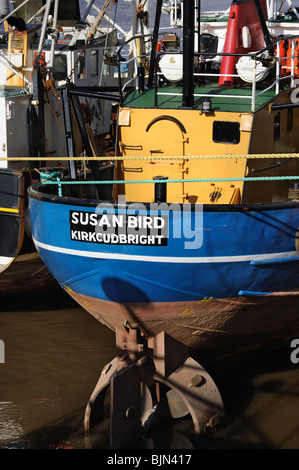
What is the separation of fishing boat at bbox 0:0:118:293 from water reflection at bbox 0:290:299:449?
4.48 feet

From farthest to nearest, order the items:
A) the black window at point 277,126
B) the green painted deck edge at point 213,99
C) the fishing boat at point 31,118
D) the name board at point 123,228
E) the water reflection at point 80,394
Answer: the fishing boat at point 31,118
the black window at point 277,126
the green painted deck edge at point 213,99
the water reflection at point 80,394
the name board at point 123,228

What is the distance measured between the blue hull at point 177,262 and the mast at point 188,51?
2.35 metres

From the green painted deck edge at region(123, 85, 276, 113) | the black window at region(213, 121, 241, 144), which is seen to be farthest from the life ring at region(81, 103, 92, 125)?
the black window at region(213, 121, 241, 144)

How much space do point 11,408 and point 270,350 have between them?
13.4 ft

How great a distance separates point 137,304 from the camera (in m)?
9.09

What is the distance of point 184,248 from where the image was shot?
8.57m

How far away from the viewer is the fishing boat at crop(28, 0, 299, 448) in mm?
8609

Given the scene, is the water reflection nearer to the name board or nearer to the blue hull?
the blue hull

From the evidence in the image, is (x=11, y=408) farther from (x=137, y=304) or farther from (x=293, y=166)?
(x=293, y=166)

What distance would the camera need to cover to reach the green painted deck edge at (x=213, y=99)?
1023 cm

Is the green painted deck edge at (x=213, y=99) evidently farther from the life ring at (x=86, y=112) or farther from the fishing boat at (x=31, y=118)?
the life ring at (x=86, y=112)

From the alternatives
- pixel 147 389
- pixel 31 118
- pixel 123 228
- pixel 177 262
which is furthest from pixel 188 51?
pixel 147 389

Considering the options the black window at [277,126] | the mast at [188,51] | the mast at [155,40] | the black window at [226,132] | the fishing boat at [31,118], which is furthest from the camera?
the fishing boat at [31,118]

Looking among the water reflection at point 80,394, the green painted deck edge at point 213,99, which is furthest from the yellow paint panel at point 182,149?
the water reflection at point 80,394
